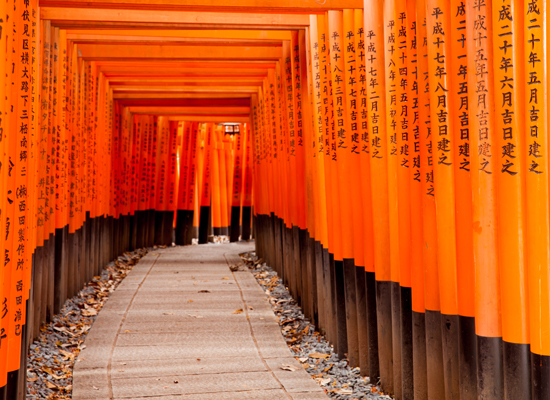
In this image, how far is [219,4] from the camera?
4.46 m

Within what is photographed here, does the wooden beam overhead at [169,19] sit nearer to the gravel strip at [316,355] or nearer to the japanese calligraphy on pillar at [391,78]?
the japanese calligraphy on pillar at [391,78]

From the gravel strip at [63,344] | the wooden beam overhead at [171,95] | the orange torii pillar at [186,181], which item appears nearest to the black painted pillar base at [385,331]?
the gravel strip at [63,344]

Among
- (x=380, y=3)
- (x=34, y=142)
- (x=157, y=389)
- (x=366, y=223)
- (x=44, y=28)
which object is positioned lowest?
(x=157, y=389)

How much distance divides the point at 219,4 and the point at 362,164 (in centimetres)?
176

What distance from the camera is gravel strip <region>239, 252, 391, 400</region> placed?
12.5 feet

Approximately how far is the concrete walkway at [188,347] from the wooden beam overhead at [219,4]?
2.84 m

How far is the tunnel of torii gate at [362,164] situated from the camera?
92.0 inches

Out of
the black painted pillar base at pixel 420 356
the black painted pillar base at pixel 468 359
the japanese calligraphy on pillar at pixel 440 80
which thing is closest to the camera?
the black painted pillar base at pixel 468 359

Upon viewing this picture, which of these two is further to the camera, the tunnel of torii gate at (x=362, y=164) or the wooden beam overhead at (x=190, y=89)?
→ the wooden beam overhead at (x=190, y=89)

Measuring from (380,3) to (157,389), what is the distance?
3018 mm

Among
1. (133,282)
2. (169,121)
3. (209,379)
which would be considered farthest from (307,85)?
(169,121)

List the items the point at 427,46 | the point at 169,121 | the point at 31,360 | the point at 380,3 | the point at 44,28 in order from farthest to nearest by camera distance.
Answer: the point at 169,121
the point at 44,28
the point at 31,360
the point at 380,3
the point at 427,46

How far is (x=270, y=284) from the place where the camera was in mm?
7832

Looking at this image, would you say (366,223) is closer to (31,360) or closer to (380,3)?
(380,3)
